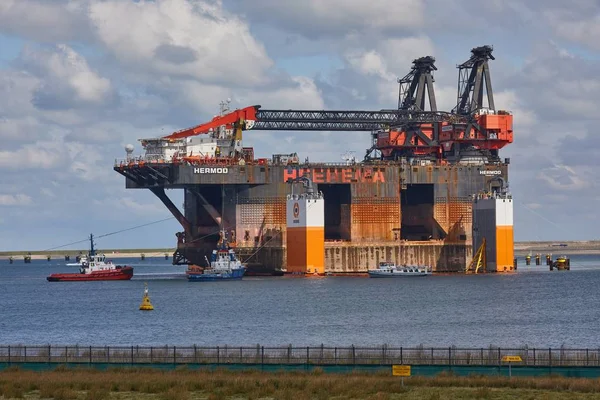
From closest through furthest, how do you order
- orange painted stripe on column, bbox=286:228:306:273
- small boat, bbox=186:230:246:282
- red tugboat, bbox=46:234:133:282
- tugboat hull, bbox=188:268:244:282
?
orange painted stripe on column, bbox=286:228:306:273 < tugboat hull, bbox=188:268:244:282 < small boat, bbox=186:230:246:282 < red tugboat, bbox=46:234:133:282

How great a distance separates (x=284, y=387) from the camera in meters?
55.0

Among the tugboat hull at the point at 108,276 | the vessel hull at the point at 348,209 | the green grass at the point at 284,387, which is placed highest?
the vessel hull at the point at 348,209

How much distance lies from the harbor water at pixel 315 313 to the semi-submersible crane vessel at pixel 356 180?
15.6 feet

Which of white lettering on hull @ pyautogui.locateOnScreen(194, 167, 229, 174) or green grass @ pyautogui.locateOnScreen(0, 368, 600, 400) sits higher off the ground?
white lettering on hull @ pyautogui.locateOnScreen(194, 167, 229, 174)

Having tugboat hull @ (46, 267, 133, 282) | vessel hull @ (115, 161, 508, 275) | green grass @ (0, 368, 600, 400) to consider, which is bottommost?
green grass @ (0, 368, 600, 400)

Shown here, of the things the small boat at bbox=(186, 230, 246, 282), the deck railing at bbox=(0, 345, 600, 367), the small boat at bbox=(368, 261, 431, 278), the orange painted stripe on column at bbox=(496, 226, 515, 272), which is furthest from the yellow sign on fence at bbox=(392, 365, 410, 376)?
the orange painted stripe on column at bbox=(496, 226, 515, 272)

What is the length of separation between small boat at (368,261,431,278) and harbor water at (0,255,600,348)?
5.49 feet

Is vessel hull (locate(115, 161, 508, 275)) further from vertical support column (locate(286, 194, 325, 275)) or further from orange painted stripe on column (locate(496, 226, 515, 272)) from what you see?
orange painted stripe on column (locate(496, 226, 515, 272))

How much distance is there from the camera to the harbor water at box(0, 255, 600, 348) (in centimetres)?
8531

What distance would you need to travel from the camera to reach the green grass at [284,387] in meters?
53.3

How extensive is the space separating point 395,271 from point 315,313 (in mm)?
48892

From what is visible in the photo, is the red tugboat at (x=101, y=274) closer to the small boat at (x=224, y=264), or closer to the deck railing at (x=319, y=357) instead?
the small boat at (x=224, y=264)

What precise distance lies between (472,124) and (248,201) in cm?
3076

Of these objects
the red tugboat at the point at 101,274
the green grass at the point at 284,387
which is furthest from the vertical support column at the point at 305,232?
the green grass at the point at 284,387
